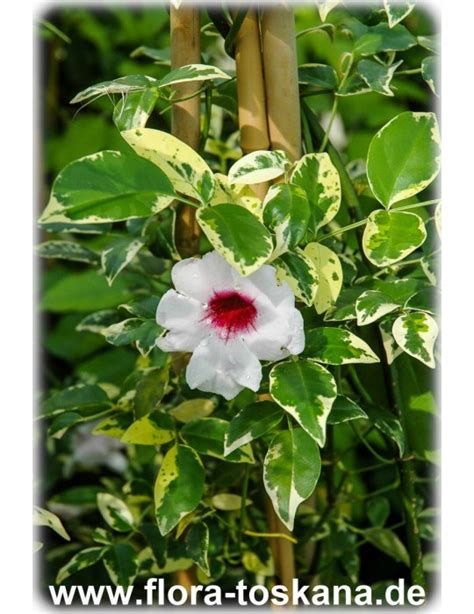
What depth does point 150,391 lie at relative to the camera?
0.80 meters

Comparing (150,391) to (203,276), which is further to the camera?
(150,391)

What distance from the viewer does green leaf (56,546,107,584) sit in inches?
32.9

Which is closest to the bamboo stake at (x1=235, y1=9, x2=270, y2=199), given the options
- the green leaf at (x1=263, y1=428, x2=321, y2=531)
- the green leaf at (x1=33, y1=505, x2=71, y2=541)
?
the green leaf at (x1=263, y1=428, x2=321, y2=531)

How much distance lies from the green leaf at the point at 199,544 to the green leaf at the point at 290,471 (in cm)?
19

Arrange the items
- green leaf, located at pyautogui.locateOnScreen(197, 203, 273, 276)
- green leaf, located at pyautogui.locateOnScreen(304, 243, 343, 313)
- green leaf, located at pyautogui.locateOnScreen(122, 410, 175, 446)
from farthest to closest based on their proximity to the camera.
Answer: green leaf, located at pyautogui.locateOnScreen(122, 410, 175, 446) → green leaf, located at pyautogui.locateOnScreen(304, 243, 343, 313) → green leaf, located at pyautogui.locateOnScreen(197, 203, 273, 276)

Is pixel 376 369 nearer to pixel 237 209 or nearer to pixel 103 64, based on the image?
pixel 237 209

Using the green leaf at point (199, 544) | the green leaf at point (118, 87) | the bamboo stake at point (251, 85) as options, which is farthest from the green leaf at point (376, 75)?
the green leaf at point (199, 544)

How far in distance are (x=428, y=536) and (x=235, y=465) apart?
0.87ft

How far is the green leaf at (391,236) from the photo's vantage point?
0.65 metres

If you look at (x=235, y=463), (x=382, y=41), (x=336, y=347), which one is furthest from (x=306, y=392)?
(x=382, y=41)

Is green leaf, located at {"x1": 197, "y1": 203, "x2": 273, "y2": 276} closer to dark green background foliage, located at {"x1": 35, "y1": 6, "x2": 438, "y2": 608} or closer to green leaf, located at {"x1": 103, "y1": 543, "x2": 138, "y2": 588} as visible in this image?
dark green background foliage, located at {"x1": 35, "y1": 6, "x2": 438, "y2": 608}

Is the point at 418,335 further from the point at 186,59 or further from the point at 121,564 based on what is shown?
the point at 121,564

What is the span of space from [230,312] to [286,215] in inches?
3.4

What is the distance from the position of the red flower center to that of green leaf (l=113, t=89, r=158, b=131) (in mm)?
140
